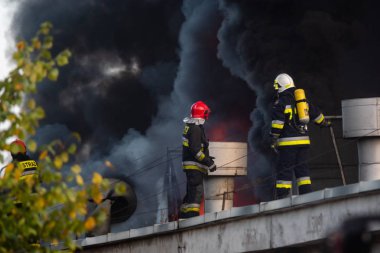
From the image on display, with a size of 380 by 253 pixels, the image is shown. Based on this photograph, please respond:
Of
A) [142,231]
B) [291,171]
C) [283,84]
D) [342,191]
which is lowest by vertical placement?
[342,191]

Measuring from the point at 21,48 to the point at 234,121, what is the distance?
2120 cm

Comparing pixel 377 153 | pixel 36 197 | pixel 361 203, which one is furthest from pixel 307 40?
pixel 36 197

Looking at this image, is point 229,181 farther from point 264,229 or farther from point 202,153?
point 264,229

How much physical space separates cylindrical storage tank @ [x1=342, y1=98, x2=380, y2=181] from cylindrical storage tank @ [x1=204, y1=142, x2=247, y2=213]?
2.61m

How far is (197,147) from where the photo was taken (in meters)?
15.6

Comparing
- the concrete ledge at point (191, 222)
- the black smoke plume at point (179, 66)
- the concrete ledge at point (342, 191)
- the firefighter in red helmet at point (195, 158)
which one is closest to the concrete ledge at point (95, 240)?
the firefighter in red helmet at point (195, 158)

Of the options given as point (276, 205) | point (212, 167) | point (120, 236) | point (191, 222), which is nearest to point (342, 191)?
point (276, 205)

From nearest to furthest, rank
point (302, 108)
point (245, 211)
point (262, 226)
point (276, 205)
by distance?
point (276, 205) < point (262, 226) < point (245, 211) < point (302, 108)

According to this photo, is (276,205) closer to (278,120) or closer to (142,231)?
(278,120)

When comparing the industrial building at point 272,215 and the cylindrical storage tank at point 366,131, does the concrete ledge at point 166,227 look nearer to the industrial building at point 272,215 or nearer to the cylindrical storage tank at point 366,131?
the industrial building at point 272,215

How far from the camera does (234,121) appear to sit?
1148 inches

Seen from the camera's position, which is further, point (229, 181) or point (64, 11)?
point (64, 11)

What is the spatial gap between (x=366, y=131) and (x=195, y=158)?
3.20 m

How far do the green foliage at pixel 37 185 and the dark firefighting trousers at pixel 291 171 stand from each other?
6252 millimetres
